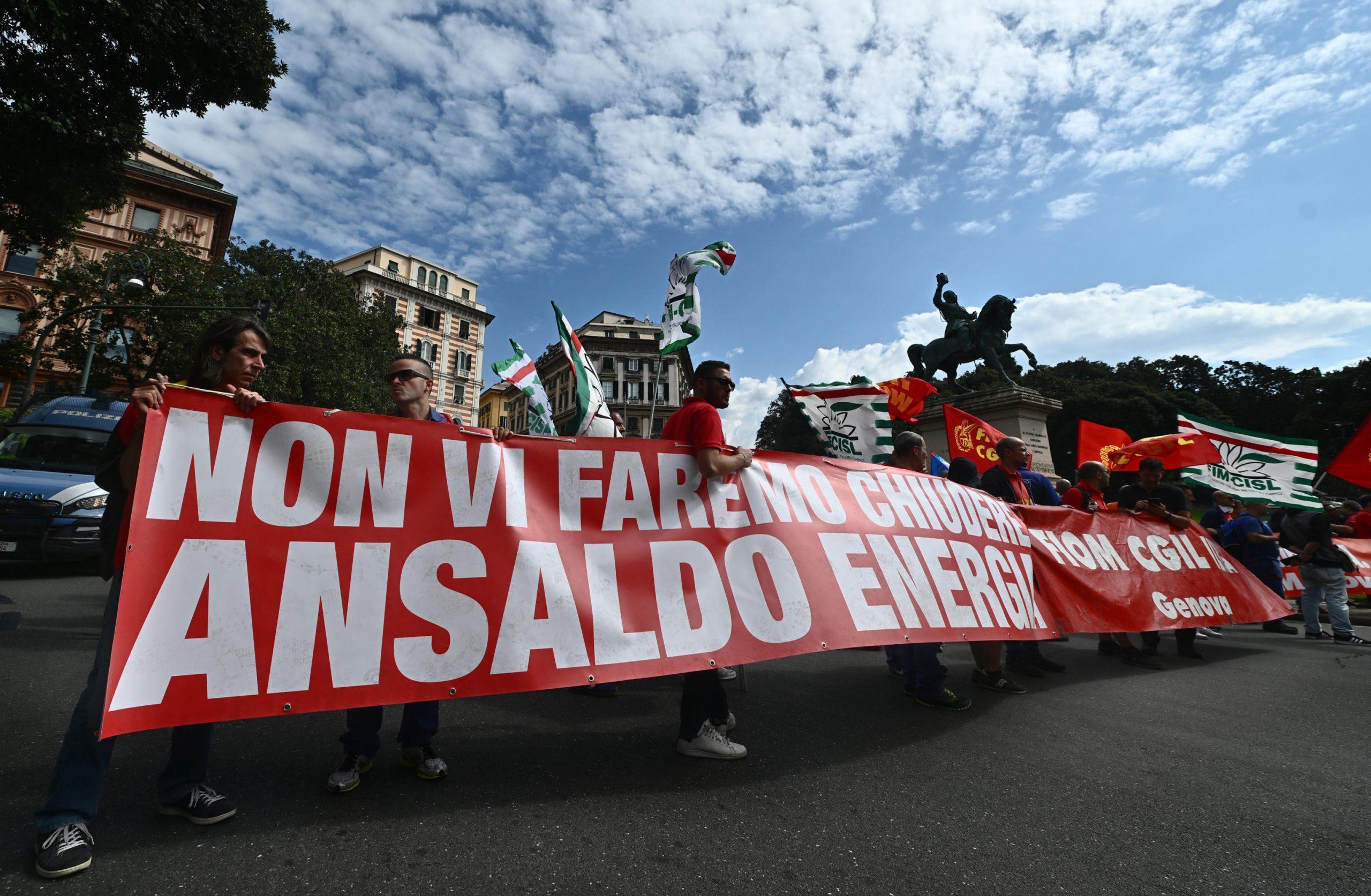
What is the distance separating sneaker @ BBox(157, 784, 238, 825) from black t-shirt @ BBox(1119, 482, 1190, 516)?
685 centimetres

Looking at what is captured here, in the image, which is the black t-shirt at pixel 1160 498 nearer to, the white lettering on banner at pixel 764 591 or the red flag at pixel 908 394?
the red flag at pixel 908 394

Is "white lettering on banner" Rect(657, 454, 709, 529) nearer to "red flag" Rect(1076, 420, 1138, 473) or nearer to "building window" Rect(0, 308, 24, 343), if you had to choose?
"red flag" Rect(1076, 420, 1138, 473)

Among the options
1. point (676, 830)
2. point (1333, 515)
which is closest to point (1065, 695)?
point (676, 830)

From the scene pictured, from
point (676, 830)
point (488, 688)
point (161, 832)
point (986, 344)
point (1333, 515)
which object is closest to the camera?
point (161, 832)

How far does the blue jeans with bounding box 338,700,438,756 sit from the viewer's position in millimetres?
2498

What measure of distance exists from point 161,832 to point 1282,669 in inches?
309

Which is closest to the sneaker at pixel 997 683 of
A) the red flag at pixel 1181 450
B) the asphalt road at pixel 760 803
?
the asphalt road at pixel 760 803

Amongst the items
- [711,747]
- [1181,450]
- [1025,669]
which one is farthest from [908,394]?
[711,747]

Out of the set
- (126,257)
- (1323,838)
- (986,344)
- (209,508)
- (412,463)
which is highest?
(126,257)

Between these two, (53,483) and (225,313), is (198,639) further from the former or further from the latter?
(225,313)

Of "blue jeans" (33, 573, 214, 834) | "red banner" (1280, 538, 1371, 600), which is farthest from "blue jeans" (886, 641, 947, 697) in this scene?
"red banner" (1280, 538, 1371, 600)

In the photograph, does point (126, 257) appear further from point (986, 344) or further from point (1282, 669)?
point (1282, 669)

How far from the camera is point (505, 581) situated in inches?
106

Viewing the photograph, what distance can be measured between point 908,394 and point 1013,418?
25.6 feet
